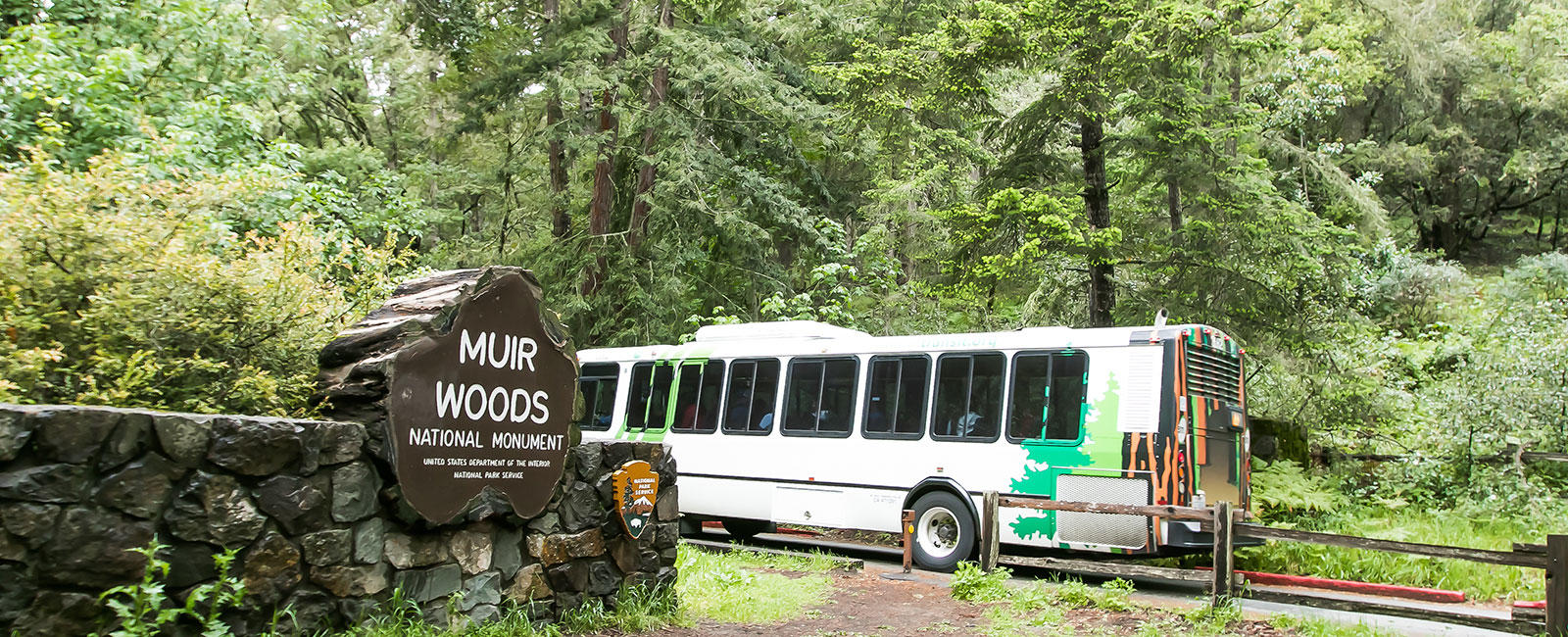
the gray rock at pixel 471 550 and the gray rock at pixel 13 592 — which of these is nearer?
the gray rock at pixel 13 592

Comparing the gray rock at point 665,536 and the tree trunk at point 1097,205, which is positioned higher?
the tree trunk at point 1097,205

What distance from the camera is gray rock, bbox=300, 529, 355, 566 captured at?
5582 mm

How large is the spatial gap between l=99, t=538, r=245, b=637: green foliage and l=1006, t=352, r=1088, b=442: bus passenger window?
27.5 ft

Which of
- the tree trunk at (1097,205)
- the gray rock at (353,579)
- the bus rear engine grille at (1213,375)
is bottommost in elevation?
the gray rock at (353,579)

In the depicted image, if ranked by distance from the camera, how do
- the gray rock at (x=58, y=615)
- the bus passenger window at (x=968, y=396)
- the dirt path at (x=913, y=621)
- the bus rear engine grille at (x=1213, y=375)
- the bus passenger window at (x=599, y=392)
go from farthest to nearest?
the bus passenger window at (x=599, y=392) < the bus passenger window at (x=968, y=396) < the bus rear engine grille at (x=1213, y=375) < the dirt path at (x=913, y=621) < the gray rock at (x=58, y=615)

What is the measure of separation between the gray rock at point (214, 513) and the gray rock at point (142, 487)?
8cm

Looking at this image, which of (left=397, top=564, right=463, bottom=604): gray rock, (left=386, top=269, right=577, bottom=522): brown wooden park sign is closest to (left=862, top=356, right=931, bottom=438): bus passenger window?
(left=386, top=269, right=577, bottom=522): brown wooden park sign

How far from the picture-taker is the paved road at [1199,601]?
28.8 ft

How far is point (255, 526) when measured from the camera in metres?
5.30

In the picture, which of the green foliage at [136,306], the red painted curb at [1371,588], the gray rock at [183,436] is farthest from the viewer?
the red painted curb at [1371,588]

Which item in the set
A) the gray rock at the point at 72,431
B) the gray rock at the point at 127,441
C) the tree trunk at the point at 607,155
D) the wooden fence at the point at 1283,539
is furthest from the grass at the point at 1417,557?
the tree trunk at the point at 607,155

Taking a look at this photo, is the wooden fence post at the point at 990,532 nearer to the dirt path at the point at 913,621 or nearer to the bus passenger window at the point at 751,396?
the dirt path at the point at 913,621

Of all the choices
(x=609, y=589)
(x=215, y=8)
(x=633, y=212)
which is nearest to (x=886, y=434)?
(x=609, y=589)

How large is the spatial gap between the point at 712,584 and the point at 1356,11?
2801 centimetres
